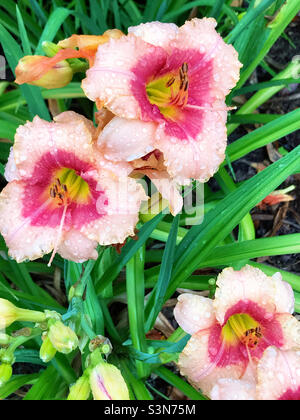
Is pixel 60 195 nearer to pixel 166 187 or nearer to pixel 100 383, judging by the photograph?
pixel 166 187

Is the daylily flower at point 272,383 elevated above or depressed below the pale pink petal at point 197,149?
below

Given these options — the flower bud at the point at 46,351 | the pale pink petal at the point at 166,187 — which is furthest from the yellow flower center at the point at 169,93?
the flower bud at the point at 46,351

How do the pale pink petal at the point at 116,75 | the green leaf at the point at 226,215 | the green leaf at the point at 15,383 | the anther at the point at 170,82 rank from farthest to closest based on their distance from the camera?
the green leaf at the point at 15,383
the green leaf at the point at 226,215
the anther at the point at 170,82
the pale pink petal at the point at 116,75

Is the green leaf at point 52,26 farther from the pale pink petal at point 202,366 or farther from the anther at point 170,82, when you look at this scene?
the pale pink petal at point 202,366

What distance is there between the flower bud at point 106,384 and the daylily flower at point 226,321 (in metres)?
0.14

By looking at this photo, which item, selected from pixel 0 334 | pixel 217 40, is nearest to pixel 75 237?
pixel 0 334

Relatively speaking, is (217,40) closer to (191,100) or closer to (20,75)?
(191,100)

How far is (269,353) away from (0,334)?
0.46 m

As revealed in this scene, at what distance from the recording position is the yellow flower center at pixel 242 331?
88 cm

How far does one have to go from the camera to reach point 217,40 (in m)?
0.79

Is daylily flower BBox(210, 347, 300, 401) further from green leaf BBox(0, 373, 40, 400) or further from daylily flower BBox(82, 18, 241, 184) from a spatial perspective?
green leaf BBox(0, 373, 40, 400)

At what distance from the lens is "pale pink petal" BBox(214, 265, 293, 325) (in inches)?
32.8

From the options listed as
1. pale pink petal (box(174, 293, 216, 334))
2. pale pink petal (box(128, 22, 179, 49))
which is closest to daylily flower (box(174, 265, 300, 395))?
pale pink petal (box(174, 293, 216, 334))

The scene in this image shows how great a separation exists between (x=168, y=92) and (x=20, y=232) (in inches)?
15.0
